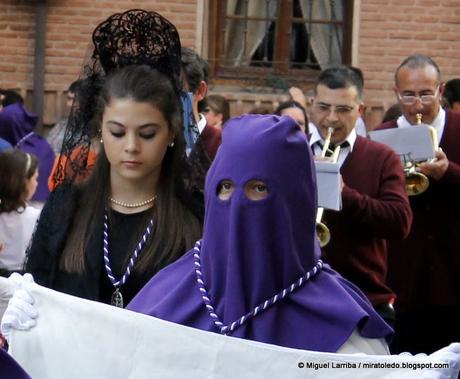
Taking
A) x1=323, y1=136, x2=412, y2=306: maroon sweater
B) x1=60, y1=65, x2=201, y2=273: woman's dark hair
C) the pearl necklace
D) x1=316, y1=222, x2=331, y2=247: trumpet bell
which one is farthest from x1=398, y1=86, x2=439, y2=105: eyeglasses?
the pearl necklace

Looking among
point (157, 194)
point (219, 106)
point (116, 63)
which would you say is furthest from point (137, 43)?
point (219, 106)

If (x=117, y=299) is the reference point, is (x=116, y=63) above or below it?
above

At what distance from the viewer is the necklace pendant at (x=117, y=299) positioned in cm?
460

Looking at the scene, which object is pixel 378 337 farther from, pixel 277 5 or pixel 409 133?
pixel 277 5

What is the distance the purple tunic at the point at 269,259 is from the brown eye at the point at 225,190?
0.04ft

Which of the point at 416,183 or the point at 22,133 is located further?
the point at 22,133

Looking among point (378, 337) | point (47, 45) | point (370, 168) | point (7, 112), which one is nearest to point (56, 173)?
point (370, 168)

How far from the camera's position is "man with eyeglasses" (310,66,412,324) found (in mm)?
6031

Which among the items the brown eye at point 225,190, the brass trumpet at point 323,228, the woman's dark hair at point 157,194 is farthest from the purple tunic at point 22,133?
the brown eye at point 225,190

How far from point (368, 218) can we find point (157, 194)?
1.43 meters

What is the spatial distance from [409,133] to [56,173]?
2.24 metres

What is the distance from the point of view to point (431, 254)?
6902 mm

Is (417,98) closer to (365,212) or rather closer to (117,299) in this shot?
(365,212)

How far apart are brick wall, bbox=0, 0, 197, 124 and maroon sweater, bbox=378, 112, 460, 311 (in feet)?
19.2
